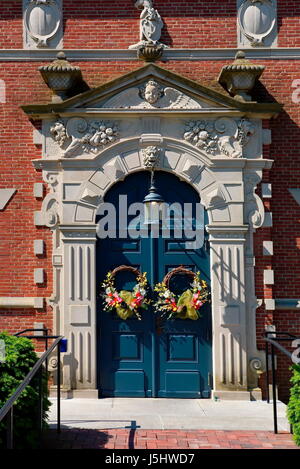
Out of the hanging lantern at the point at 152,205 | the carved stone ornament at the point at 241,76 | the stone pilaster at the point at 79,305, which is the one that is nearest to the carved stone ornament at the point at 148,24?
the carved stone ornament at the point at 241,76

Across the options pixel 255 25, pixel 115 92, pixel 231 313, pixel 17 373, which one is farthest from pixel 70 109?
pixel 17 373

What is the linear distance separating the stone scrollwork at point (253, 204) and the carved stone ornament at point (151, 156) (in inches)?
54.3

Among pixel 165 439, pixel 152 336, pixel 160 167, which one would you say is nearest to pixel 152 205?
pixel 160 167

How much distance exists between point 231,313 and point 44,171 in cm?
346

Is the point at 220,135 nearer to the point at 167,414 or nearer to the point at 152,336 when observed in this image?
the point at 152,336

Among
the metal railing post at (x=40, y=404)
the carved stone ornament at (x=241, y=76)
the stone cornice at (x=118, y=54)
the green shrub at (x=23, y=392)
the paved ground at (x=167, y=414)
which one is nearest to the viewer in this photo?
the green shrub at (x=23, y=392)

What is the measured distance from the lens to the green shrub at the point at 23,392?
568 centimetres

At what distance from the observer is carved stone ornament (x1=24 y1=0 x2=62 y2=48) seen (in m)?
9.44

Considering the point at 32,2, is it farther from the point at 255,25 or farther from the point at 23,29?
the point at 255,25

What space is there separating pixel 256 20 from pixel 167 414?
6.04 metres

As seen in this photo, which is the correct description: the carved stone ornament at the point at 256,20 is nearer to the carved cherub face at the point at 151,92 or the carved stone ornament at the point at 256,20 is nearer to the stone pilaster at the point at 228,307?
the carved cherub face at the point at 151,92

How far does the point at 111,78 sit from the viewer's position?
9.40 meters

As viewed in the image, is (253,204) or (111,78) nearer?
(253,204)

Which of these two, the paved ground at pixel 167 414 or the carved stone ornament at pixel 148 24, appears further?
the carved stone ornament at pixel 148 24
